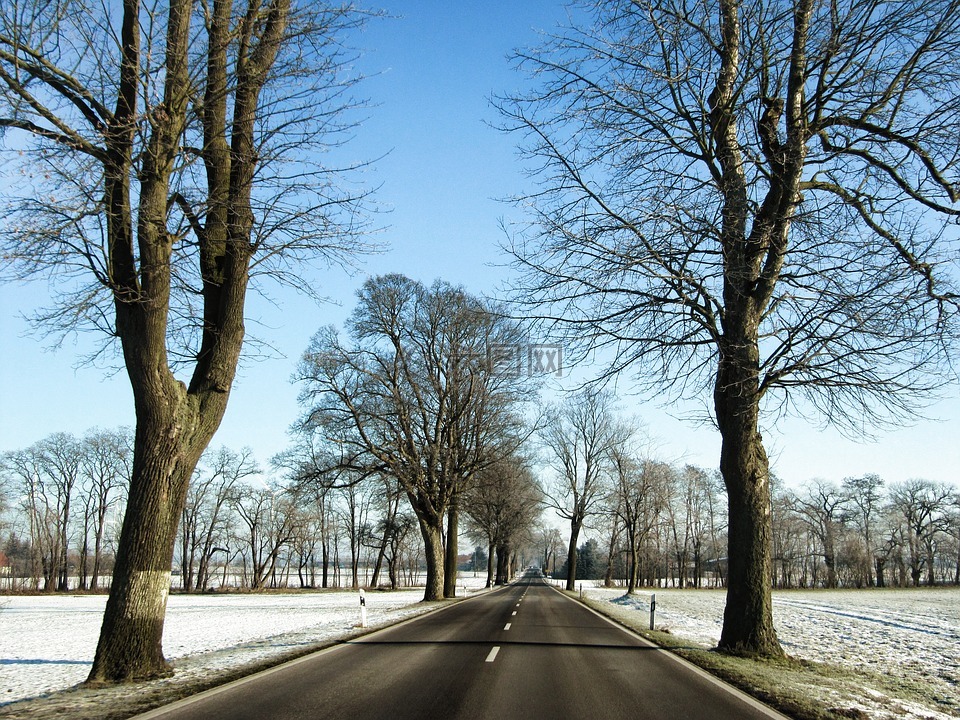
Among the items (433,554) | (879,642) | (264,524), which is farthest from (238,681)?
(264,524)

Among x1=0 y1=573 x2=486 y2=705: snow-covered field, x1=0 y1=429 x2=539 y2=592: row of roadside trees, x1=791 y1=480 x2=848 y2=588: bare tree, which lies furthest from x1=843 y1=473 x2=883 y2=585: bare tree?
x1=0 y1=573 x2=486 y2=705: snow-covered field

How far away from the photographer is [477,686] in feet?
27.3

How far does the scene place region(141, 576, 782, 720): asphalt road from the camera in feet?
22.5

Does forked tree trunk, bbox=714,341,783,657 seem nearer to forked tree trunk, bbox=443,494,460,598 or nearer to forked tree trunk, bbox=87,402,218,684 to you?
forked tree trunk, bbox=87,402,218,684

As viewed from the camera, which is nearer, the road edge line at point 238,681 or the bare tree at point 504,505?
the road edge line at point 238,681

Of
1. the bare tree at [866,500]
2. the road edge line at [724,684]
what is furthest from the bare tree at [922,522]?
the road edge line at [724,684]

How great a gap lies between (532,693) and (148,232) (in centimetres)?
819

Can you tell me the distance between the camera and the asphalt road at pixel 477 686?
6863mm

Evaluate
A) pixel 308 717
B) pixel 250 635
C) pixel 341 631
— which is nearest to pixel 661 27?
pixel 308 717

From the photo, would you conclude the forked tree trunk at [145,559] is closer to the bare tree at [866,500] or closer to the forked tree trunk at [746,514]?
the forked tree trunk at [746,514]

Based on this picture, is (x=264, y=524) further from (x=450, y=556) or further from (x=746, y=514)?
(x=746, y=514)

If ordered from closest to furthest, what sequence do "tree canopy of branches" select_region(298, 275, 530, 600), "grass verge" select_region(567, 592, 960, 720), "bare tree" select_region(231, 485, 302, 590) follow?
"grass verge" select_region(567, 592, 960, 720), "tree canopy of branches" select_region(298, 275, 530, 600), "bare tree" select_region(231, 485, 302, 590)

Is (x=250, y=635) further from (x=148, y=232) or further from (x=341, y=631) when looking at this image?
(x=148, y=232)

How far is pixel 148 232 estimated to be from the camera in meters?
9.54
